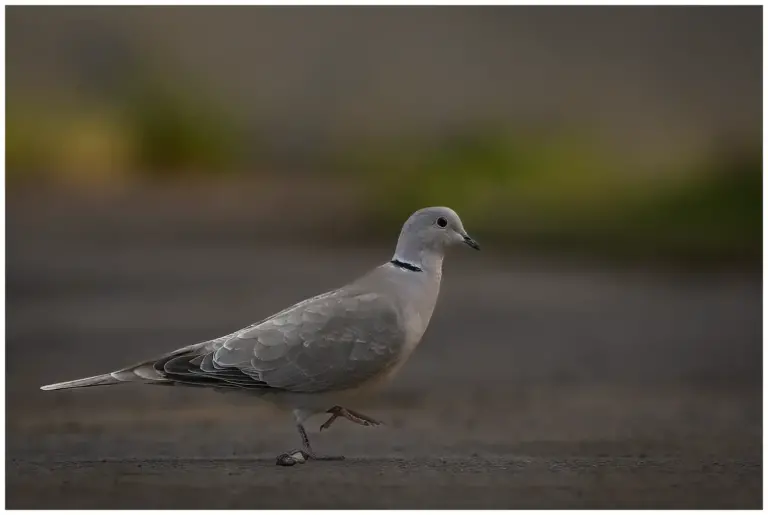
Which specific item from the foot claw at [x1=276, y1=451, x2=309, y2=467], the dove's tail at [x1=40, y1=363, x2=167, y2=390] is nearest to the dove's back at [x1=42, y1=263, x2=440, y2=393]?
the dove's tail at [x1=40, y1=363, x2=167, y2=390]

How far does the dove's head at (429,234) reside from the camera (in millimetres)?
4078

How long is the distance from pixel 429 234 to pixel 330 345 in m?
0.49

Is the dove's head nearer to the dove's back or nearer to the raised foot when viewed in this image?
the dove's back

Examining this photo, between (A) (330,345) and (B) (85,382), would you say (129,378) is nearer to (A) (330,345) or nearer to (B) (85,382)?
(B) (85,382)

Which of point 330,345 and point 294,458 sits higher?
point 330,345

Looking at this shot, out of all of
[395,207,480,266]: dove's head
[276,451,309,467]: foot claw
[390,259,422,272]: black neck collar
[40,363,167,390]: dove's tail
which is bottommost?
[276,451,309,467]: foot claw

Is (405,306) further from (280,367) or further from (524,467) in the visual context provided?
(524,467)

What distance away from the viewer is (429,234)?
409 cm

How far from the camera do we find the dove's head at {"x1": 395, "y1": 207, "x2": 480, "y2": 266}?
4.08 meters

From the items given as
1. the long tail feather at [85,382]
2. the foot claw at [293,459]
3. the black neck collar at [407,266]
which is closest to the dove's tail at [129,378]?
the long tail feather at [85,382]

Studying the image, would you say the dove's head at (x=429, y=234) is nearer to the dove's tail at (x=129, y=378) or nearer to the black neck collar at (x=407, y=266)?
the black neck collar at (x=407, y=266)

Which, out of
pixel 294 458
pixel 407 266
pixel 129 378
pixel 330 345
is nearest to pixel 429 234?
pixel 407 266

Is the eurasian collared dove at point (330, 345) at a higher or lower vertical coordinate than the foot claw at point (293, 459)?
higher

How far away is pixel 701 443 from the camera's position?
4.68m
